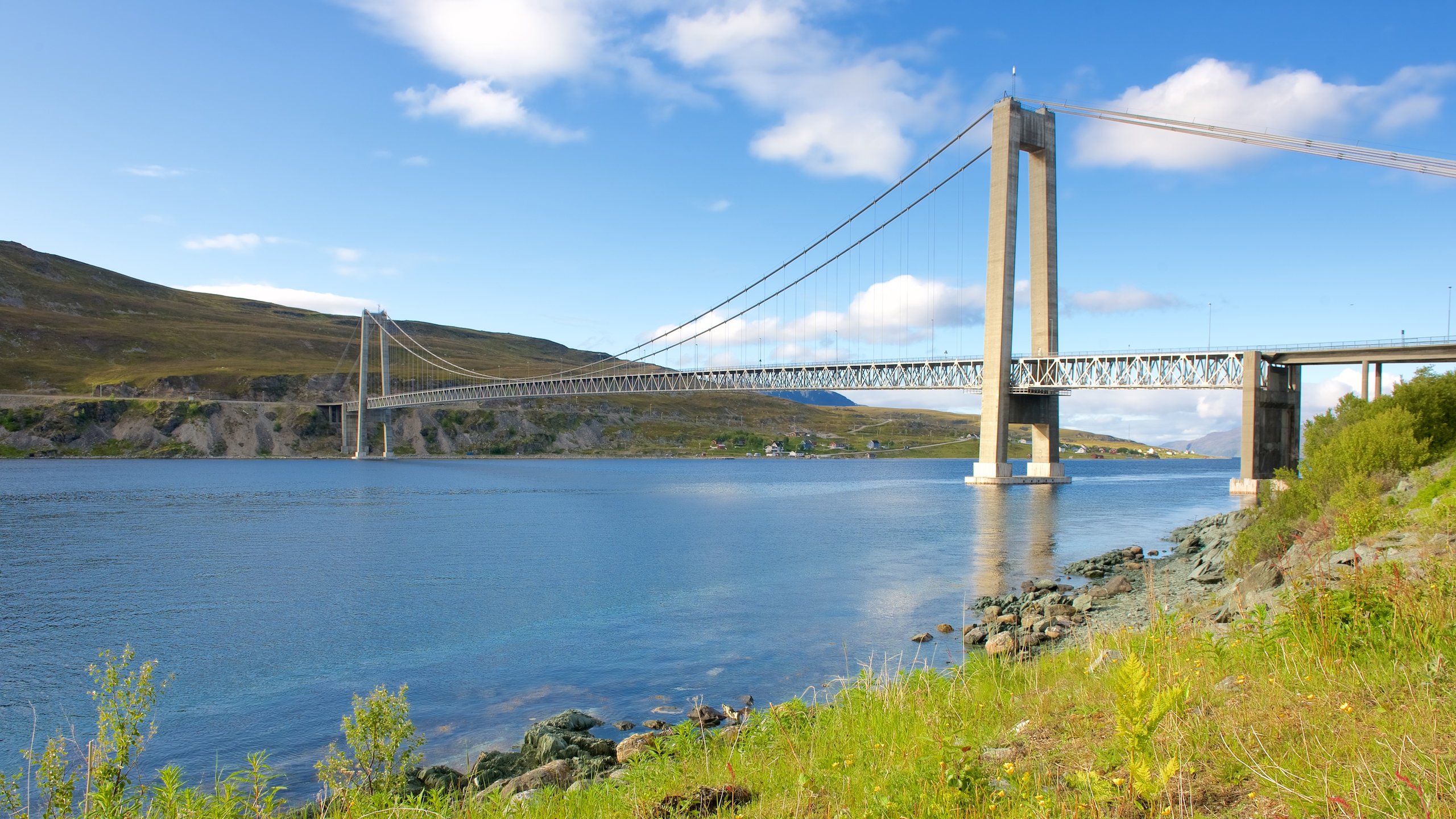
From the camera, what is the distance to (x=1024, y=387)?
62312mm

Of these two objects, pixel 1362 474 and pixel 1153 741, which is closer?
pixel 1153 741

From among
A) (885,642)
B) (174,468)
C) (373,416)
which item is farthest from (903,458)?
(885,642)

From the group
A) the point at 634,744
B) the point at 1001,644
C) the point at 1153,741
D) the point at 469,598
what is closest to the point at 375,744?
the point at 634,744

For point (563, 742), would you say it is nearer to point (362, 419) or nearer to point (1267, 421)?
point (1267, 421)

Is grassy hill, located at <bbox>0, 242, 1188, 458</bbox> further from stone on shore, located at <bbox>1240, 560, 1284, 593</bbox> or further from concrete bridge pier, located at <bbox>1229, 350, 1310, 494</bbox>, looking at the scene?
stone on shore, located at <bbox>1240, 560, 1284, 593</bbox>

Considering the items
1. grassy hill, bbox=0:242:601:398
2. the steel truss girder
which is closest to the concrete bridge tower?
the steel truss girder

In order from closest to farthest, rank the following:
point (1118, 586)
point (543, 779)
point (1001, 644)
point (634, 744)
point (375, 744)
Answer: point (375, 744) < point (543, 779) < point (634, 744) < point (1001, 644) < point (1118, 586)

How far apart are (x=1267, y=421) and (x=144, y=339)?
456 feet

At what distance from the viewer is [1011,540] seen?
31.6 meters

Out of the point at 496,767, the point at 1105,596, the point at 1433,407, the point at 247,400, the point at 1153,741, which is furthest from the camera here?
the point at 247,400

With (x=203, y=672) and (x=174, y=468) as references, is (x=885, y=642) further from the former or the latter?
(x=174, y=468)

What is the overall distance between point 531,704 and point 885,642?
21.0 ft

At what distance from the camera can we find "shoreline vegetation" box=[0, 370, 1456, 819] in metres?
3.81

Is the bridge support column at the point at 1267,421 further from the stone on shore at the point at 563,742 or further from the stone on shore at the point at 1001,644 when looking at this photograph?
the stone on shore at the point at 563,742
